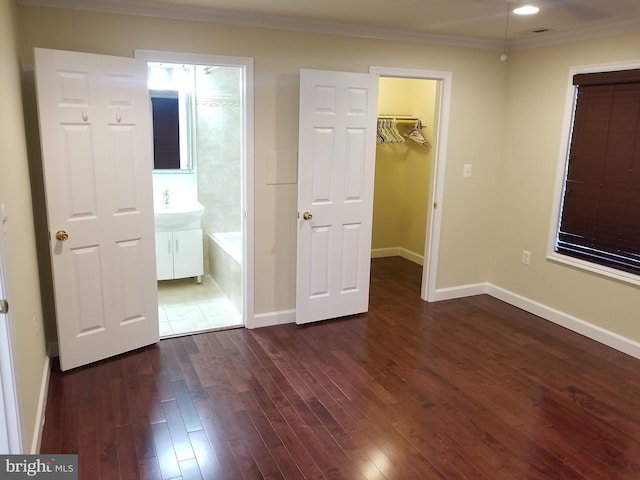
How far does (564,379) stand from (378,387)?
1.25m

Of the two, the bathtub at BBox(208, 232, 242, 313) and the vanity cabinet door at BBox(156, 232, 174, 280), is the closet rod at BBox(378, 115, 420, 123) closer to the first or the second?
the bathtub at BBox(208, 232, 242, 313)

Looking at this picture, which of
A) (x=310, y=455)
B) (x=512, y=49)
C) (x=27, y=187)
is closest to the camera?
(x=310, y=455)

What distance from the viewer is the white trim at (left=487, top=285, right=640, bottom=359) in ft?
12.1

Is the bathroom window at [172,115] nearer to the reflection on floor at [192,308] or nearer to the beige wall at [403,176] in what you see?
the reflection on floor at [192,308]

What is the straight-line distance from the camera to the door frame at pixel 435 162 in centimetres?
413

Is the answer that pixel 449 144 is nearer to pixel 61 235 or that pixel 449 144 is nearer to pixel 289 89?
pixel 289 89

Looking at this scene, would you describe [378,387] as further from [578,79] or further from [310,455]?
[578,79]

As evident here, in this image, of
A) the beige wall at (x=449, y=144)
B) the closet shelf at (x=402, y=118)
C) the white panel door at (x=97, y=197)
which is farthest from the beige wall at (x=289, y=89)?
the closet shelf at (x=402, y=118)

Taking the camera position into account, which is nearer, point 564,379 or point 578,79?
point 564,379

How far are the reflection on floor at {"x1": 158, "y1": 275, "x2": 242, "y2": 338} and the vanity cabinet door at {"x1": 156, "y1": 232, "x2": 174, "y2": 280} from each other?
0.59ft

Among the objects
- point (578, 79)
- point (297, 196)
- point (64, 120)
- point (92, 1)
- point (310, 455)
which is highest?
point (92, 1)

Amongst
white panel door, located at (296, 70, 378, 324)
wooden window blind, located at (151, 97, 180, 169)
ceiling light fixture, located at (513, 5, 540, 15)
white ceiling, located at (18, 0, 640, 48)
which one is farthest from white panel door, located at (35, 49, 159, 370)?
ceiling light fixture, located at (513, 5, 540, 15)

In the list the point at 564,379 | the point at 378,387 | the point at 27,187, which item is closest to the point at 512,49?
the point at 564,379

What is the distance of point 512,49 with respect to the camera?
4.44m
